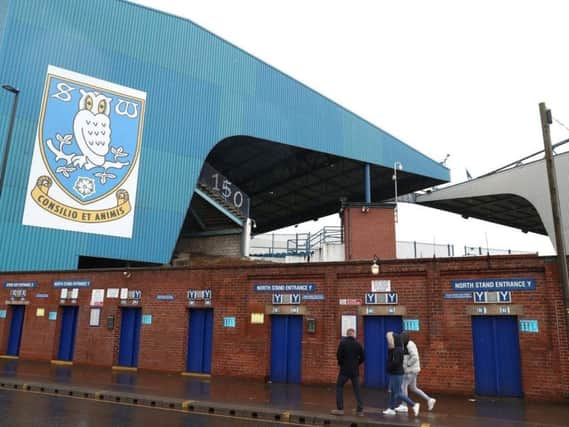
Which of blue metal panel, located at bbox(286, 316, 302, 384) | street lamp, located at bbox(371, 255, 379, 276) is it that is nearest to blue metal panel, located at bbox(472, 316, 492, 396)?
street lamp, located at bbox(371, 255, 379, 276)

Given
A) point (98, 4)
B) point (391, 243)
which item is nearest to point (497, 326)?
point (391, 243)

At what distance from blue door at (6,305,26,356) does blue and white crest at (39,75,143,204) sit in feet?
18.8

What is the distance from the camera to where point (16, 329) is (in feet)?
72.4

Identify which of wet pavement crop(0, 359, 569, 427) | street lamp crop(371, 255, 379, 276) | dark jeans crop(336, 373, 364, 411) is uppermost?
street lamp crop(371, 255, 379, 276)

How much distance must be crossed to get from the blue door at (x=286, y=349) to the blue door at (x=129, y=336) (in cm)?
586

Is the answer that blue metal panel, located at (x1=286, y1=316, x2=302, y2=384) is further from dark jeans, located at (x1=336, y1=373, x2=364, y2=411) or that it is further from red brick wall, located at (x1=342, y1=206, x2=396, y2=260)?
red brick wall, located at (x1=342, y1=206, x2=396, y2=260)

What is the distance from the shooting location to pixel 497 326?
13.9m

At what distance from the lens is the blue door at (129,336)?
18.9 m

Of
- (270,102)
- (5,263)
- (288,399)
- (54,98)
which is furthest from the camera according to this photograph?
(270,102)

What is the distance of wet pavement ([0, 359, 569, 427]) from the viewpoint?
998 cm

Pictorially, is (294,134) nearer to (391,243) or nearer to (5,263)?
(391,243)

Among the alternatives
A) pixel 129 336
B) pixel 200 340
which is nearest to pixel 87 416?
pixel 200 340

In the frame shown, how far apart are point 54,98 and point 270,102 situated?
1270 centimetres

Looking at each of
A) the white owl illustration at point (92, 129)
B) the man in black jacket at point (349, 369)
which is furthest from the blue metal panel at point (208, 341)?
the white owl illustration at point (92, 129)
